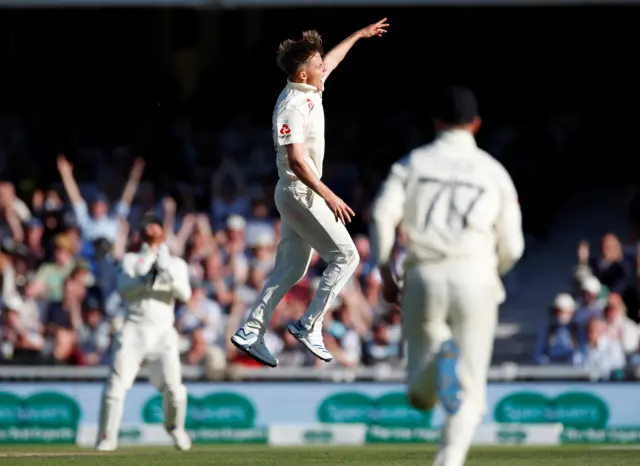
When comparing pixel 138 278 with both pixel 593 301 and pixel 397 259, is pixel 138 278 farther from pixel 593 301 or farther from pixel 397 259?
pixel 593 301

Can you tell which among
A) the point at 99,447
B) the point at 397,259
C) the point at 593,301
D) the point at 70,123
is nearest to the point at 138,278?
the point at 99,447

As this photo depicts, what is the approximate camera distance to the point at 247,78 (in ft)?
79.4

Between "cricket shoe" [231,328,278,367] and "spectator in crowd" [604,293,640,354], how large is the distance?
853 centimetres

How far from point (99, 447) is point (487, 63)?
1197 cm

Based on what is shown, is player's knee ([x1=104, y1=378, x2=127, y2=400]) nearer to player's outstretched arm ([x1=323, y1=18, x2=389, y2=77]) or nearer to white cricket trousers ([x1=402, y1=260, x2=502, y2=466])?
player's outstretched arm ([x1=323, y1=18, x2=389, y2=77])

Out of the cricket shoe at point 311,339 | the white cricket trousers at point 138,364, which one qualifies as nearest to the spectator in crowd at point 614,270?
the white cricket trousers at point 138,364

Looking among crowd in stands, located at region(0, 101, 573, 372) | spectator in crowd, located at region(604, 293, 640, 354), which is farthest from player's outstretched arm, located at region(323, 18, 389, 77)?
spectator in crowd, located at region(604, 293, 640, 354)

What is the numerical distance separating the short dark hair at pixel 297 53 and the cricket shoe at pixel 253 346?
1.99 m

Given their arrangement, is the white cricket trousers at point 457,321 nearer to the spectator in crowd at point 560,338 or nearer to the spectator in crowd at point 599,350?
the spectator in crowd at point 599,350

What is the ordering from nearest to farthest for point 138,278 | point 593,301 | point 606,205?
point 138,278 → point 593,301 → point 606,205

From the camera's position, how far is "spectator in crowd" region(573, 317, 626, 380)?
1850 cm

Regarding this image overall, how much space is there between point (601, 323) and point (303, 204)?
29.0 feet

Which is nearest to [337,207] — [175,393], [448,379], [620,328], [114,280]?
[448,379]

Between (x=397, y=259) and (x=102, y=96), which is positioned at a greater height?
(x=102, y=96)
